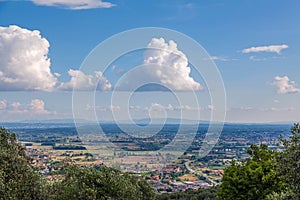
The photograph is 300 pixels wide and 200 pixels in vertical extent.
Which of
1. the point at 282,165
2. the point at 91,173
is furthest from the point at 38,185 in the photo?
the point at 282,165

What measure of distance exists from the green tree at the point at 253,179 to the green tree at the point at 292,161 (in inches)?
380

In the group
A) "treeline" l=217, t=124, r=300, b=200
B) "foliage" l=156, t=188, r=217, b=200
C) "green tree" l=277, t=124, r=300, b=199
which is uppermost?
"green tree" l=277, t=124, r=300, b=199

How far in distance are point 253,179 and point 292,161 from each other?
1169cm

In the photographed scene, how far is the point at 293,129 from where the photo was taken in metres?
14.6

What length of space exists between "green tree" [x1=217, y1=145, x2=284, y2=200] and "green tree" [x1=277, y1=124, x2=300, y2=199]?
9.65 m

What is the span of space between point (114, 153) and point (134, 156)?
3.59 metres

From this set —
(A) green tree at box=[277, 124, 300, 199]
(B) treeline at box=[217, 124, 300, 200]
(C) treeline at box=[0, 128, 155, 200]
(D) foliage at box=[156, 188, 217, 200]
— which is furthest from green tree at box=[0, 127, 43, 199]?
(D) foliage at box=[156, 188, 217, 200]

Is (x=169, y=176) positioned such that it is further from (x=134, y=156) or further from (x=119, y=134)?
(x=119, y=134)

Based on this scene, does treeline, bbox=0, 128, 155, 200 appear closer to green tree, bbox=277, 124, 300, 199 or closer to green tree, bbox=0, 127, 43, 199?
green tree, bbox=0, 127, 43, 199

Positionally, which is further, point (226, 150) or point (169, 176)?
point (226, 150)

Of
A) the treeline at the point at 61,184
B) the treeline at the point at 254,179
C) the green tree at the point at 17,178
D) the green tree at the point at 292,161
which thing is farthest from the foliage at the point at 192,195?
the green tree at the point at 292,161

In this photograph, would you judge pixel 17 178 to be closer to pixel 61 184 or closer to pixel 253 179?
pixel 61 184

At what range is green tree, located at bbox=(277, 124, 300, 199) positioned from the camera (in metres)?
13.6

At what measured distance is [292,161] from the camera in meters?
13.8
